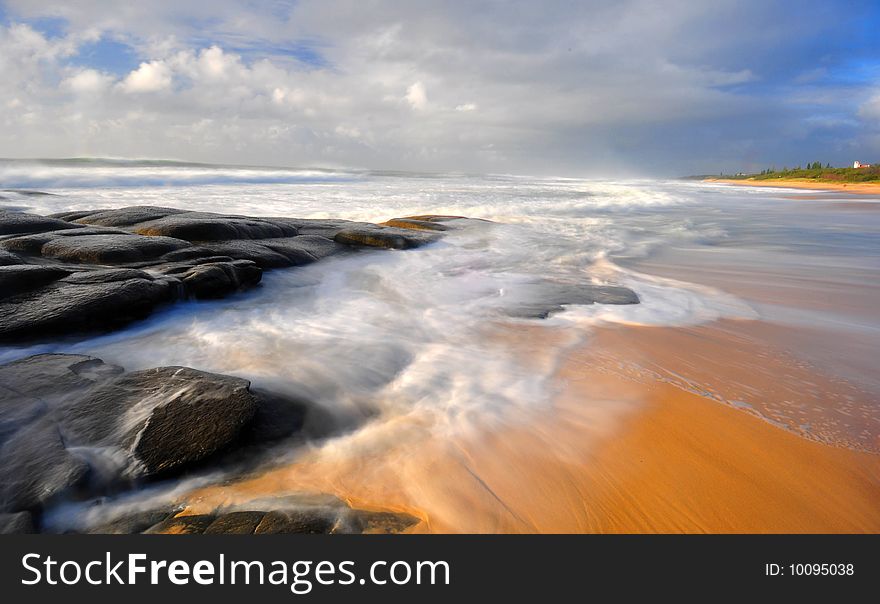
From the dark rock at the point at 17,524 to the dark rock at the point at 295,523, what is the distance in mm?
812

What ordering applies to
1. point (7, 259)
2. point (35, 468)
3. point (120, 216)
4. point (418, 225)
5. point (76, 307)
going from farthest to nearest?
point (418, 225)
point (120, 216)
point (7, 259)
point (76, 307)
point (35, 468)

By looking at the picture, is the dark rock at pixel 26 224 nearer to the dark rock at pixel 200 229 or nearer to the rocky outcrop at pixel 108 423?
the dark rock at pixel 200 229

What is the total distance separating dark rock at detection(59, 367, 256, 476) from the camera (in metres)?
2.10

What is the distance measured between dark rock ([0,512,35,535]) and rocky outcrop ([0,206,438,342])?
7.60 feet

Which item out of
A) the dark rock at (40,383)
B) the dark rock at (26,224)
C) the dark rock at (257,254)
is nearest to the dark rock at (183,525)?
the dark rock at (40,383)

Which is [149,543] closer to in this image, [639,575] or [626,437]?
[639,575]

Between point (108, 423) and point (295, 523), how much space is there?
3.93 ft

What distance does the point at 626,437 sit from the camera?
8.02ft

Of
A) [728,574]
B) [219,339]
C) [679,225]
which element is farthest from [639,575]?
[679,225]

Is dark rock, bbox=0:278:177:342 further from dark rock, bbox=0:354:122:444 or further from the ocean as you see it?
dark rock, bbox=0:354:122:444

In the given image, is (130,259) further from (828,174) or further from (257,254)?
(828,174)

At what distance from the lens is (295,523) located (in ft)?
5.71

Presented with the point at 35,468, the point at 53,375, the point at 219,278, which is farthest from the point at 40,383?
the point at 219,278

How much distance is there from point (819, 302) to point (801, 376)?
241 centimetres
